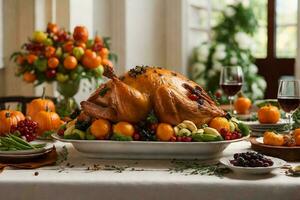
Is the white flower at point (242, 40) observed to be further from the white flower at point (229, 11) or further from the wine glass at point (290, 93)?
the wine glass at point (290, 93)

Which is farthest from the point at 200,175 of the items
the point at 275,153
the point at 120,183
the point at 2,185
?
the point at 2,185

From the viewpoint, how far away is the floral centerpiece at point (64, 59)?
9.82 feet

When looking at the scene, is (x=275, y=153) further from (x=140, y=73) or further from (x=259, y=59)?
(x=259, y=59)

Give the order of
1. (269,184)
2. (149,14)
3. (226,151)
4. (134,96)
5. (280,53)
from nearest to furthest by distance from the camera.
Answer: (269,184) < (134,96) < (226,151) < (149,14) < (280,53)

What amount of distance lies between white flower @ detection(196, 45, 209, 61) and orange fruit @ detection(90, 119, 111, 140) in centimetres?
273

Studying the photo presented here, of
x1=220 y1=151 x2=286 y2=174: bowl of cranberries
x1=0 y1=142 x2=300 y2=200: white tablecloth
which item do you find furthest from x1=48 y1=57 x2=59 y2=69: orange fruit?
x1=220 y1=151 x2=286 y2=174: bowl of cranberries

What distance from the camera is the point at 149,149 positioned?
5.54 ft

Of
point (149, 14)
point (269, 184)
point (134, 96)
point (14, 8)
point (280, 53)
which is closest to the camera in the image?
point (269, 184)

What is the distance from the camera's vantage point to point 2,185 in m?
1.47

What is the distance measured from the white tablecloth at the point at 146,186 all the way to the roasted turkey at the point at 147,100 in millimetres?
241

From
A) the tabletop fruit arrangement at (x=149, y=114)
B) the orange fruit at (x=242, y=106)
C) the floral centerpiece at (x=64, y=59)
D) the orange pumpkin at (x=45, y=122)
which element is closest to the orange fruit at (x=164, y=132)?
the tabletop fruit arrangement at (x=149, y=114)

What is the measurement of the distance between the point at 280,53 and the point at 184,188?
11.1 feet

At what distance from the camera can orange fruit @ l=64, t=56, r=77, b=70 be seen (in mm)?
2966

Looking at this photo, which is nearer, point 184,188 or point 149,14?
point 184,188
